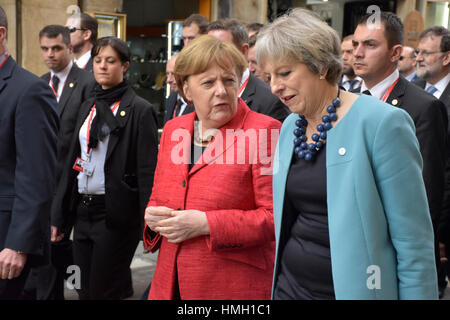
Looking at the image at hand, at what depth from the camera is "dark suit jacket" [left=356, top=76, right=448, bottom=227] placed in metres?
3.30

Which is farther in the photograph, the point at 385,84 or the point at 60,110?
the point at 60,110

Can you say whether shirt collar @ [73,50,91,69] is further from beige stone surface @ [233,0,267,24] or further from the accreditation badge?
beige stone surface @ [233,0,267,24]

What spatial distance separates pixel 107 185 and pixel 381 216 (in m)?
2.64

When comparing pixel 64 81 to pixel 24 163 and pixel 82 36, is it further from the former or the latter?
pixel 24 163

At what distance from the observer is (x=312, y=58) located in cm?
210

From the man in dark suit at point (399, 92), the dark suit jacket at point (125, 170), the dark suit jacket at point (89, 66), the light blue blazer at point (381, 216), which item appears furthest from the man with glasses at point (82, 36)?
the light blue blazer at point (381, 216)

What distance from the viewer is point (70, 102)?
5086mm

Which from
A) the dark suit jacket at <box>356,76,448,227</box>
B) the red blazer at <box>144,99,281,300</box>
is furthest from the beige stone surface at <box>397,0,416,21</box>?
the red blazer at <box>144,99,281,300</box>

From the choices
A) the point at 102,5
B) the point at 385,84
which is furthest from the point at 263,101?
the point at 102,5

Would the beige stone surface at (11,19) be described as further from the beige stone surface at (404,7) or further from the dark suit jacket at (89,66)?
the beige stone surface at (404,7)

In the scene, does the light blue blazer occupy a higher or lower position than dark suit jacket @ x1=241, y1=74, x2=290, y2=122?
lower

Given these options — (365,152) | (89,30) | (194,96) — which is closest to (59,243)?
(194,96)

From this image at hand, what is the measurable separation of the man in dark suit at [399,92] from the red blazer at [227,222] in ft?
3.83

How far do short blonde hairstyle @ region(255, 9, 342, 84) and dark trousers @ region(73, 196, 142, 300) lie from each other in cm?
246
